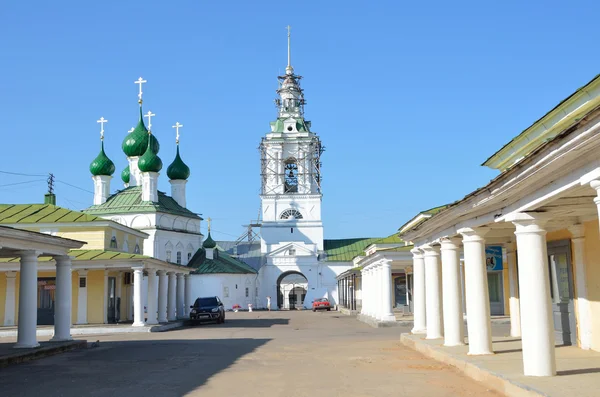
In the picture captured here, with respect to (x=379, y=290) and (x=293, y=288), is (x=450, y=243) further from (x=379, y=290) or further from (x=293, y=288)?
(x=293, y=288)

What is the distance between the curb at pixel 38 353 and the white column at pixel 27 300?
0.46 m

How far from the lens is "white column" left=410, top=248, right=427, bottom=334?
787 inches

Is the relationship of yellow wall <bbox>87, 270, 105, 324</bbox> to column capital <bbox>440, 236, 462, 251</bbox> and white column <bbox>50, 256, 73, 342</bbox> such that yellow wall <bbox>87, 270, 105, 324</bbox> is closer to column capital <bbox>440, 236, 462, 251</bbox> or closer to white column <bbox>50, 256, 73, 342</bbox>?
white column <bbox>50, 256, 73, 342</bbox>

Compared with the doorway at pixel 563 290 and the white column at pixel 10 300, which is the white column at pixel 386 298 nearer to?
the doorway at pixel 563 290

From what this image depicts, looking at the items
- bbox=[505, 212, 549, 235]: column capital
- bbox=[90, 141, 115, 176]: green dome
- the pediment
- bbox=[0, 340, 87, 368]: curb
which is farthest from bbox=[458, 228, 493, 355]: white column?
the pediment

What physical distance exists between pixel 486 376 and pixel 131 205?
52.5m

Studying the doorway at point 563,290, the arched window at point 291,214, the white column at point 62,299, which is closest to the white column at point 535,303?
the doorway at point 563,290

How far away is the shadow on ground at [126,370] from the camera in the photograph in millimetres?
11758

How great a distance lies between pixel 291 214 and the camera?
72875mm

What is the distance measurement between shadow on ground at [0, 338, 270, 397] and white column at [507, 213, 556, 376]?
5296 millimetres

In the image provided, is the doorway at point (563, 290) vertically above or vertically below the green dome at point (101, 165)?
below

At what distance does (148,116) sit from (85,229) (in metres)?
24.5

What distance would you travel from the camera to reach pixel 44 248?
19.4 metres

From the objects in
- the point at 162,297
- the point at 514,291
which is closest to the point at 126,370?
the point at 514,291
